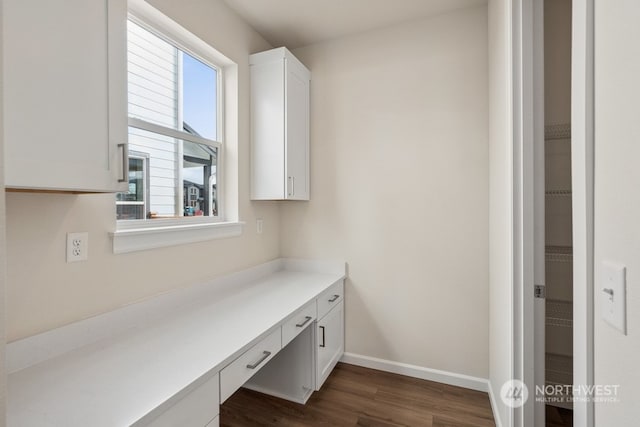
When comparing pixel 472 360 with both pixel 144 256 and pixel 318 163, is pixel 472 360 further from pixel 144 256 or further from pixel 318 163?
pixel 144 256

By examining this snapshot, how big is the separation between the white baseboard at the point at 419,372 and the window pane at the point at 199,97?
2038 mm

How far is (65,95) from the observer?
3.03 feet

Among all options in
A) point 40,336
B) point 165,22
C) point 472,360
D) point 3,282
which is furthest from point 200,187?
point 472,360

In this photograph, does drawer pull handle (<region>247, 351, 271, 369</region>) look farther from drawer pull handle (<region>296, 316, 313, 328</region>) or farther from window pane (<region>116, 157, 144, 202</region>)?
window pane (<region>116, 157, 144, 202</region>)

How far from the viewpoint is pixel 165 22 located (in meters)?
1.64

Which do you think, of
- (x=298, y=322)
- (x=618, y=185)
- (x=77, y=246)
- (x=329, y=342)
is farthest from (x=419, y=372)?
(x=77, y=246)

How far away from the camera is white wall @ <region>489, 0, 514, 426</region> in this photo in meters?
1.36

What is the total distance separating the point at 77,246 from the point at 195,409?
2.67 feet

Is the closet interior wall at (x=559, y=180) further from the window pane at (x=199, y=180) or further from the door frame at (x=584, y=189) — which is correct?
the window pane at (x=199, y=180)

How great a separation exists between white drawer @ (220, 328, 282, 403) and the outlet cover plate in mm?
1128

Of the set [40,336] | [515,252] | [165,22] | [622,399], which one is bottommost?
[40,336]

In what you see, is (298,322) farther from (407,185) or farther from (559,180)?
(559,180)

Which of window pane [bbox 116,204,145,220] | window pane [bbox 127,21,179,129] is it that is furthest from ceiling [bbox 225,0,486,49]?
window pane [bbox 116,204,145,220]

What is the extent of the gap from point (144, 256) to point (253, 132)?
1.20 metres
